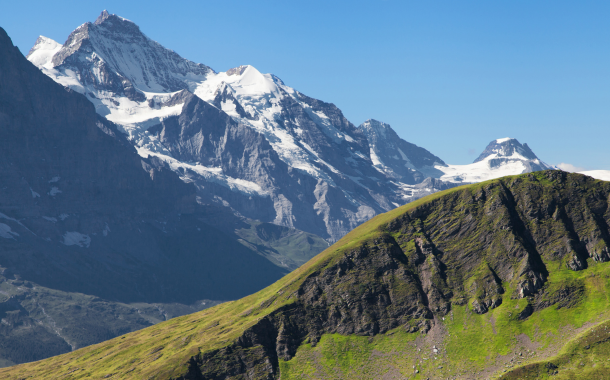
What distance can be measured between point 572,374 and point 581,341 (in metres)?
15.6

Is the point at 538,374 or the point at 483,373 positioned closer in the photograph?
the point at 538,374

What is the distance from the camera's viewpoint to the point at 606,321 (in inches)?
7672

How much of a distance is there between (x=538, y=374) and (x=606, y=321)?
32781 mm

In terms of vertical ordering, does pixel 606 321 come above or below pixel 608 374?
above

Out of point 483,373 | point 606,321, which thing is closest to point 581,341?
point 606,321

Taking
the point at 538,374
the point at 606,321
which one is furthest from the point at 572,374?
the point at 606,321

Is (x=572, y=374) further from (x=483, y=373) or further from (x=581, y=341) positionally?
(x=483, y=373)

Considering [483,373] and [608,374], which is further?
[483,373]

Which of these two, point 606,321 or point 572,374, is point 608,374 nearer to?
point 572,374

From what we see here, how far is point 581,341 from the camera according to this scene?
192 meters

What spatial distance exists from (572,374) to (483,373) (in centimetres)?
2966

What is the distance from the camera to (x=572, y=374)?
181625 millimetres

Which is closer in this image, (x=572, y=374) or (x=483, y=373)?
(x=572, y=374)

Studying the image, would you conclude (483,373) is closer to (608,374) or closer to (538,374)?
(538,374)
